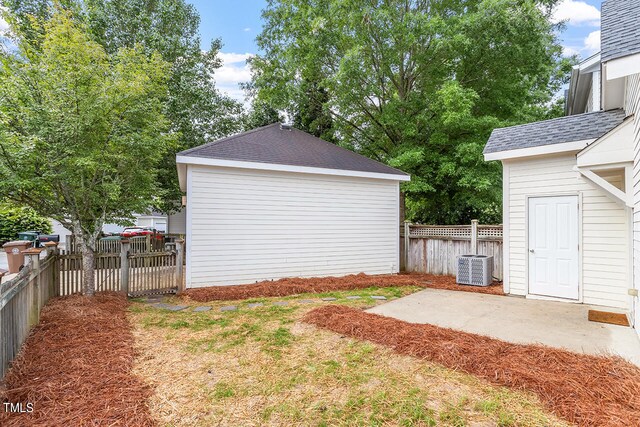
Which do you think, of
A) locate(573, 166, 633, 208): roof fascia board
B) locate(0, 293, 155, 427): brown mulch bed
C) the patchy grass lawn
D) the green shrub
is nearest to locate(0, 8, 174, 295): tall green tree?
locate(0, 293, 155, 427): brown mulch bed

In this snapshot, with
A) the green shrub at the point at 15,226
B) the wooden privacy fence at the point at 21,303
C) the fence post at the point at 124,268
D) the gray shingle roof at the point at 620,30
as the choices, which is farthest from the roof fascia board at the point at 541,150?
the green shrub at the point at 15,226

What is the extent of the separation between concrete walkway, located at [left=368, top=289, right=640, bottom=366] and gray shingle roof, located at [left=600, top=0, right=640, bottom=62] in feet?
10.4

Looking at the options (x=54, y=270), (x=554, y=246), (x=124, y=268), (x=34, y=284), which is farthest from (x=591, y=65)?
(x=54, y=270)

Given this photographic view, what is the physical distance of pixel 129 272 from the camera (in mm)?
6898

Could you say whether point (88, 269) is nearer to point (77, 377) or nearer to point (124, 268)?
point (124, 268)

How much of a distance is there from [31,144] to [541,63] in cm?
1458

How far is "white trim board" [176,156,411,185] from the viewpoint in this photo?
7465 millimetres

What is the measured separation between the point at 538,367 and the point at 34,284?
6382mm

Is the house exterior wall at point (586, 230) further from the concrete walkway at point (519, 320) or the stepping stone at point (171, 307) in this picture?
the stepping stone at point (171, 307)

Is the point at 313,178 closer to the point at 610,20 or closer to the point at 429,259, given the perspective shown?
the point at 429,259

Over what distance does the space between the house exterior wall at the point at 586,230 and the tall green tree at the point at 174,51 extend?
1240 cm

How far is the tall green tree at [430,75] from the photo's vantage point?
1055 cm

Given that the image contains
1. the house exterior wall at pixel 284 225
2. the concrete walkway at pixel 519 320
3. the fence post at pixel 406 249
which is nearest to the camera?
the concrete walkway at pixel 519 320

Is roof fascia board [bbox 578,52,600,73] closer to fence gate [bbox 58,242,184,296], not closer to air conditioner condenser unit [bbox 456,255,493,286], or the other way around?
air conditioner condenser unit [bbox 456,255,493,286]
